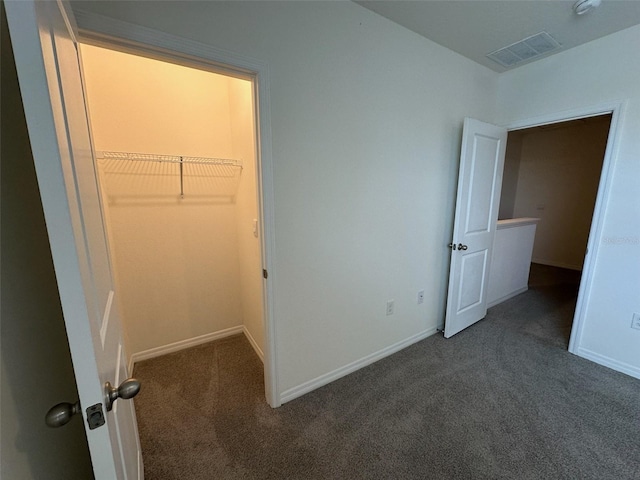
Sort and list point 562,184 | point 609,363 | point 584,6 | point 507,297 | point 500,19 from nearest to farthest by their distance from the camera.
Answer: point 584,6, point 500,19, point 609,363, point 507,297, point 562,184

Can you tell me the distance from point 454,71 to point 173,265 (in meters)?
2.84

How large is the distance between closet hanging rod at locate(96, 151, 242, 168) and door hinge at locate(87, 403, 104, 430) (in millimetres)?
1857

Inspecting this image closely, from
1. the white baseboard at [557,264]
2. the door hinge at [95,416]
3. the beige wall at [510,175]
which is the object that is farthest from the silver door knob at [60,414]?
the white baseboard at [557,264]

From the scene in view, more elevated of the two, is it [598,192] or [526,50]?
[526,50]

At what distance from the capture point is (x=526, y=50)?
84.4 inches

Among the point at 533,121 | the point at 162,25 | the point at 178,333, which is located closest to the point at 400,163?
the point at 533,121

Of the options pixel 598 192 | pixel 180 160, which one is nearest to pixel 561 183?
pixel 598 192

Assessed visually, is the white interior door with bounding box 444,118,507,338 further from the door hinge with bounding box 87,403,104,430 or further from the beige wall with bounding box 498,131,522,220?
the beige wall with bounding box 498,131,522,220

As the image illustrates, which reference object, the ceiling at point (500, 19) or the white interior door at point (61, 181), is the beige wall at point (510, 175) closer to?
the ceiling at point (500, 19)

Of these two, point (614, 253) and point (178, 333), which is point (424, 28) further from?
point (178, 333)

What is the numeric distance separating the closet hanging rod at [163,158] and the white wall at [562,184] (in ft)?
18.5

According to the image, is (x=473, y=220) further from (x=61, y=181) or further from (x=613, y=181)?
(x=61, y=181)

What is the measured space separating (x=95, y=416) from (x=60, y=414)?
0.06 m

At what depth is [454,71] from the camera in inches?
86.7
